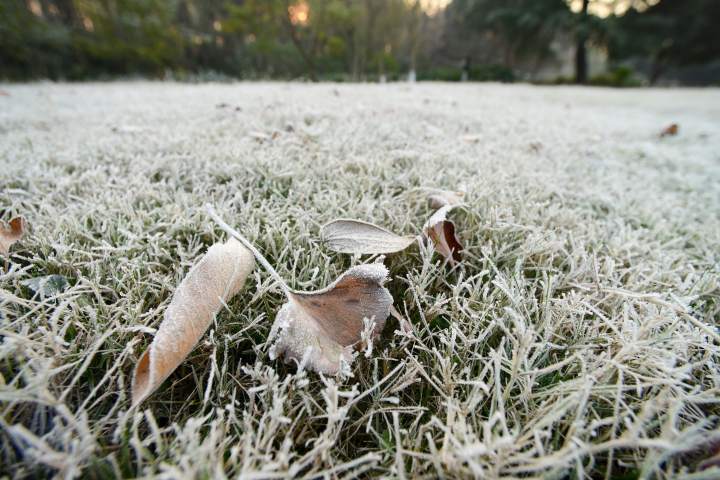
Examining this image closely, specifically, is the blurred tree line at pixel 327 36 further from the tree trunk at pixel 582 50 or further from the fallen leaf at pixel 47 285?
the fallen leaf at pixel 47 285

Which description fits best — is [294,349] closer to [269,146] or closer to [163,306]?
[163,306]

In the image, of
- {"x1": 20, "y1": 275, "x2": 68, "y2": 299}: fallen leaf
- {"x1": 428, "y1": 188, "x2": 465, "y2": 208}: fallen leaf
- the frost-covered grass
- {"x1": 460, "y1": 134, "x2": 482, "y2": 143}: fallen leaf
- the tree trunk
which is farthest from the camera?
the tree trunk

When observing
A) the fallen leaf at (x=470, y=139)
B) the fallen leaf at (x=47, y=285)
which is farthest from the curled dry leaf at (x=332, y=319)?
the fallen leaf at (x=470, y=139)

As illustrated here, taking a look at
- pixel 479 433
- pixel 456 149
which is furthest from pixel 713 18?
pixel 479 433

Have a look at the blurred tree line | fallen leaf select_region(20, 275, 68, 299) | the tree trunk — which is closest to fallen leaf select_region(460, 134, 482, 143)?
fallen leaf select_region(20, 275, 68, 299)

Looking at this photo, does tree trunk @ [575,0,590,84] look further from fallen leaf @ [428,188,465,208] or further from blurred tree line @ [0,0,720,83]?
fallen leaf @ [428,188,465,208]

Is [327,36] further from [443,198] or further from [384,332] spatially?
[384,332]
